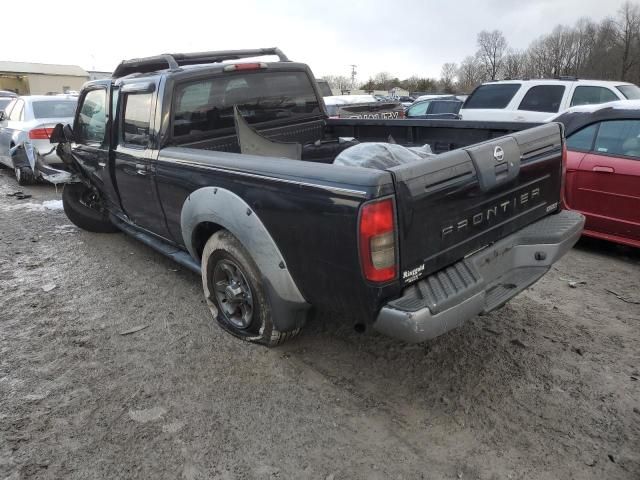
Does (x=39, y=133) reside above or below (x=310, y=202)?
above

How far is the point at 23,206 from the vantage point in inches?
305

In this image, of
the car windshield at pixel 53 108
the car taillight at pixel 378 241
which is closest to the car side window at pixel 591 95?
the car taillight at pixel 378 241

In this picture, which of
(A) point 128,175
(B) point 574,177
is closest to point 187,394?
(A) point 128,175

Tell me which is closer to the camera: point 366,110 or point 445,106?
point 366,110

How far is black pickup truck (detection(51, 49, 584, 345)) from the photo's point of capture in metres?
2.28

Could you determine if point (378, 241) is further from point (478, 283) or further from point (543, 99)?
point (543, 99)

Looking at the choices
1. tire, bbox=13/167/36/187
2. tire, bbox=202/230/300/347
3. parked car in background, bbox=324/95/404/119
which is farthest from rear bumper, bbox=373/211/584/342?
tire, bbox=13/167/36/187

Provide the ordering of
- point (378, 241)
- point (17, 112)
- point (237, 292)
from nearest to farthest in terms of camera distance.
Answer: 1. point (378, 241)
2. point (237, 292)
3. point (17, 112)

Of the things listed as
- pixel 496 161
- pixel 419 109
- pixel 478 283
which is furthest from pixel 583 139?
pixel 419 109

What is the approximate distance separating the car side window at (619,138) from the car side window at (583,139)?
6cm

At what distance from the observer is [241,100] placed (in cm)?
411

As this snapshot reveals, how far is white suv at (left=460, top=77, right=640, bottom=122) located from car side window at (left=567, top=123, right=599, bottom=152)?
302 cm

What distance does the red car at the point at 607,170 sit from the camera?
447 centimetres

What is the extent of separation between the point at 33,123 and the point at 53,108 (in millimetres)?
720
